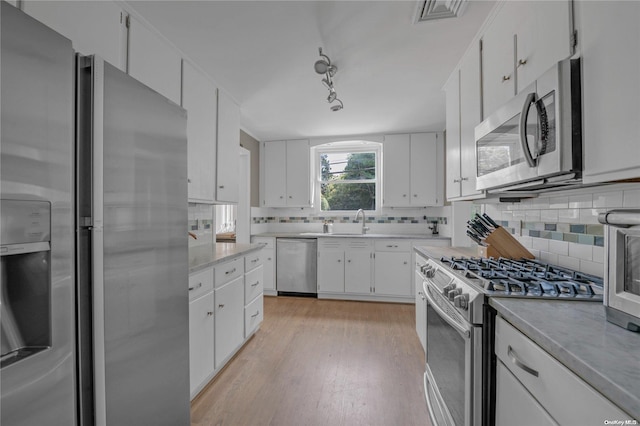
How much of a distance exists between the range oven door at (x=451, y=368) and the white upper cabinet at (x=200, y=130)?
182 centimetres

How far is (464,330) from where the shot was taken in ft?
3.62

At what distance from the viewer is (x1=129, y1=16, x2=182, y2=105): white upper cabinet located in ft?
5.27

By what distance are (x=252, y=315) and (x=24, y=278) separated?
6.73 ft

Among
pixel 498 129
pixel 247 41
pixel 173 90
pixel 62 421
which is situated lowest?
pixel 62 421

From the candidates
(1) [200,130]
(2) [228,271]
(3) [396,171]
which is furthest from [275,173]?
(2) [228,271]

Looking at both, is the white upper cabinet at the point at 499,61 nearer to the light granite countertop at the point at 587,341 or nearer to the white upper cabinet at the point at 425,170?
the light granite countertop at the point at 587,341

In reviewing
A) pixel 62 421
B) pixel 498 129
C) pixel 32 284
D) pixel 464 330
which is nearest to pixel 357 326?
pixel 464 330

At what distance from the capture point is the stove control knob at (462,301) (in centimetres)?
111

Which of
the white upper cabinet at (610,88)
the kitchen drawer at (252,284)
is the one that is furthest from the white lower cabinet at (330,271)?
the white upper cabinet at (610,88)

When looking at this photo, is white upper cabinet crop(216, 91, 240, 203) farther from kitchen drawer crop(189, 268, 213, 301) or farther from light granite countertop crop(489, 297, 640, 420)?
light granite countertop crop(489, 297, 640, 420)

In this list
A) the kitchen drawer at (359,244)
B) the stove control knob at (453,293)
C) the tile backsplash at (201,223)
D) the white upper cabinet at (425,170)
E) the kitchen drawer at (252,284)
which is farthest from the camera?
the white upper cabinet at (425,170)

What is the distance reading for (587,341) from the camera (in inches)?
27.7

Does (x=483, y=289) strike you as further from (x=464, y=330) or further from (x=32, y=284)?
(x=32, y=284)

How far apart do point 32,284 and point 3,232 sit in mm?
161
